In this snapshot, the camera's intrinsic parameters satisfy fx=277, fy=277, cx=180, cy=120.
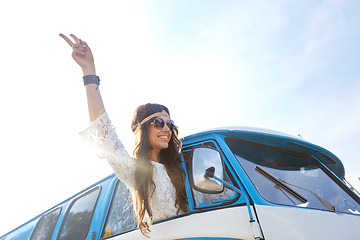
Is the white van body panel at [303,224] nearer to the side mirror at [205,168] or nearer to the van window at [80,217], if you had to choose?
the side mirror at [205,168]

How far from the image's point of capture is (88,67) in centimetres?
223

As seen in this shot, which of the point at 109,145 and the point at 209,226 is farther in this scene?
the point at 109,145

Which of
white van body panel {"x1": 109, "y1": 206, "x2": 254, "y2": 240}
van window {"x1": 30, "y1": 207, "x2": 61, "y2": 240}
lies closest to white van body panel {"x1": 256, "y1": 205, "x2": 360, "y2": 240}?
white van body panel {"x1": 109, "y1": 206, "x2": 254, "y2": 240}

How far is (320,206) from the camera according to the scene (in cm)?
192

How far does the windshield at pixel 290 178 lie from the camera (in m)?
1.96

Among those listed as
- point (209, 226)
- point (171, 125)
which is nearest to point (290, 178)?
point (209, 226)

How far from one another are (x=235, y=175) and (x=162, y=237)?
0.70 metres

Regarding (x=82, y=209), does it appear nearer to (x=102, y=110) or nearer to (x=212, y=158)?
(x=102, y=110)

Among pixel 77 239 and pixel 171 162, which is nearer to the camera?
pixel 171 162

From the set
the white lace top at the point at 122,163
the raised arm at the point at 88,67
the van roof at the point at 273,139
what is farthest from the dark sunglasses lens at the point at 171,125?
the raised arm at the point at 88,67

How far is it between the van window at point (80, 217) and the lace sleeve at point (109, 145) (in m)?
1.41

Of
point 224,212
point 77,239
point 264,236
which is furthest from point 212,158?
point 77,239

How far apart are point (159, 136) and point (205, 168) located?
776 millimetres

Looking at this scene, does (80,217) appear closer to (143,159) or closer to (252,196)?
(143,159)
